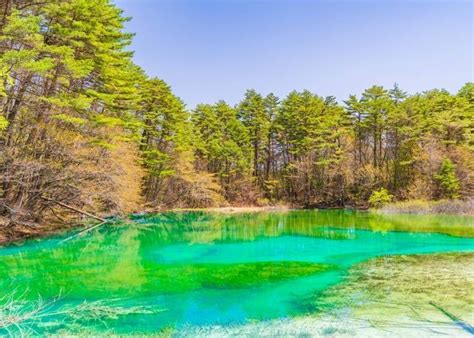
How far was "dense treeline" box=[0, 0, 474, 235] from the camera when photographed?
12.3m

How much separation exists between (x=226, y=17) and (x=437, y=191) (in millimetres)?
22209

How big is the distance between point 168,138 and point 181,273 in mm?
20438

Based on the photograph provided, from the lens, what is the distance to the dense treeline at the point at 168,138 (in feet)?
40.5

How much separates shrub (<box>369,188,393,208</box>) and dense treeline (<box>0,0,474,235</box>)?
0.10 metres

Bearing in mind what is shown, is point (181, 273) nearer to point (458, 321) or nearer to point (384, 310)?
point (384, 310)

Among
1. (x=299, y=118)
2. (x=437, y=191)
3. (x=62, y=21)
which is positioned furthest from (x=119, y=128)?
(x=437, y=191)

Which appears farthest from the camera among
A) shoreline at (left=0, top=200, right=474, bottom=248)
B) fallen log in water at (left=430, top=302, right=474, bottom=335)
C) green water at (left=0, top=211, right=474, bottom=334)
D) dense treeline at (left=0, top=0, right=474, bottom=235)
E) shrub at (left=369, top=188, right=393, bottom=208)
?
shrub at (left=369, top=188, right=393, bottom=208)

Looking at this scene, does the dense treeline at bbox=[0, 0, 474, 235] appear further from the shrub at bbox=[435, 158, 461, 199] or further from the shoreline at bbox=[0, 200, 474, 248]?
the shoreline at bbox=[0, 200, 474, 248]

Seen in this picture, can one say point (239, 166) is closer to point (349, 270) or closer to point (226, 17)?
point (226, 17)

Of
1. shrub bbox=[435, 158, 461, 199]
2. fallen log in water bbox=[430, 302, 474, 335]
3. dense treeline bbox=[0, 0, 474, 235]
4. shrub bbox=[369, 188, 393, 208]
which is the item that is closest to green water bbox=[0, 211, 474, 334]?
fallen log in water bbox=[430, 302, 474, 335]

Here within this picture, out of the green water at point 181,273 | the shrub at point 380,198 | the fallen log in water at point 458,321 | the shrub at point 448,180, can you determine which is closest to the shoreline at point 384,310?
the fallen log in water at point 458,321

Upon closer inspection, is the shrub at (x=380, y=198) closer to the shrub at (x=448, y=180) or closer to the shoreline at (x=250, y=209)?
the shoreline at (x=250, y=209)

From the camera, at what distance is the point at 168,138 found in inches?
1093

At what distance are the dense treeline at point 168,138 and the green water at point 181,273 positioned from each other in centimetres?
281
